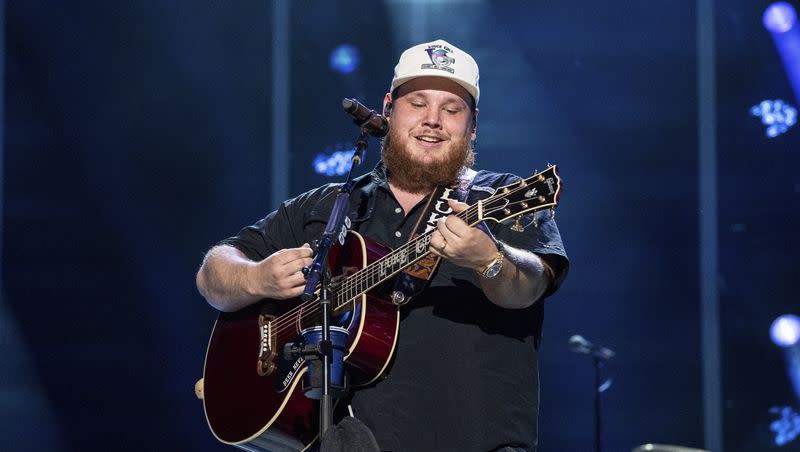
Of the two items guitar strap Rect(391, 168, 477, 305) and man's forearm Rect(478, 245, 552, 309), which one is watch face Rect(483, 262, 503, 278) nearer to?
man's forearm Rect(478, 245, 552, 309)

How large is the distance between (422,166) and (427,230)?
367 mm

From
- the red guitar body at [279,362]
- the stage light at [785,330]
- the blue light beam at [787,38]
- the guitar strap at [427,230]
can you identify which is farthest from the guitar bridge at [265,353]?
the blue light beam at [787,38]

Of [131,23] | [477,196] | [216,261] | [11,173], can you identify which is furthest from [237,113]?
[477,196]

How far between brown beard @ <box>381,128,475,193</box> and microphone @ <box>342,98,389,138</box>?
0.44 metres

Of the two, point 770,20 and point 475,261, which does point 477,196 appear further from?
point 770,20

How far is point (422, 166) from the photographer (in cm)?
366

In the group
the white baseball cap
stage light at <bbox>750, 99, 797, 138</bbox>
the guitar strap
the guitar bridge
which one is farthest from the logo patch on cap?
stage light at <bbox>750, 99, 797, 138</bbox>

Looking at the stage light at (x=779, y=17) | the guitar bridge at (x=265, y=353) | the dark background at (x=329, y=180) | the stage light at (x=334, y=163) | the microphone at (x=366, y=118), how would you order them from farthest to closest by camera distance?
the stage light at (x=334, y=163)
the stage light at (x=779, y=17)
the dark background at (x=329, y=180)
the guitar bridge at (x=265, y=353)
the microphone at (x=366, y=118)

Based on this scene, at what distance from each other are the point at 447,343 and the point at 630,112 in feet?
13.8

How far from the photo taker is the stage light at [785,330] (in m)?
6.92

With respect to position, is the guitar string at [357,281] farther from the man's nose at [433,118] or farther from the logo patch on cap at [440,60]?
the logo patch on cap at [440,60]

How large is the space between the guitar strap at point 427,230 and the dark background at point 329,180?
130 inches

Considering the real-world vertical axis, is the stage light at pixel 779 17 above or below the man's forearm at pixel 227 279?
above

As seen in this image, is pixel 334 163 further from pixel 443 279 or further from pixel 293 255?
pixel 293 255
